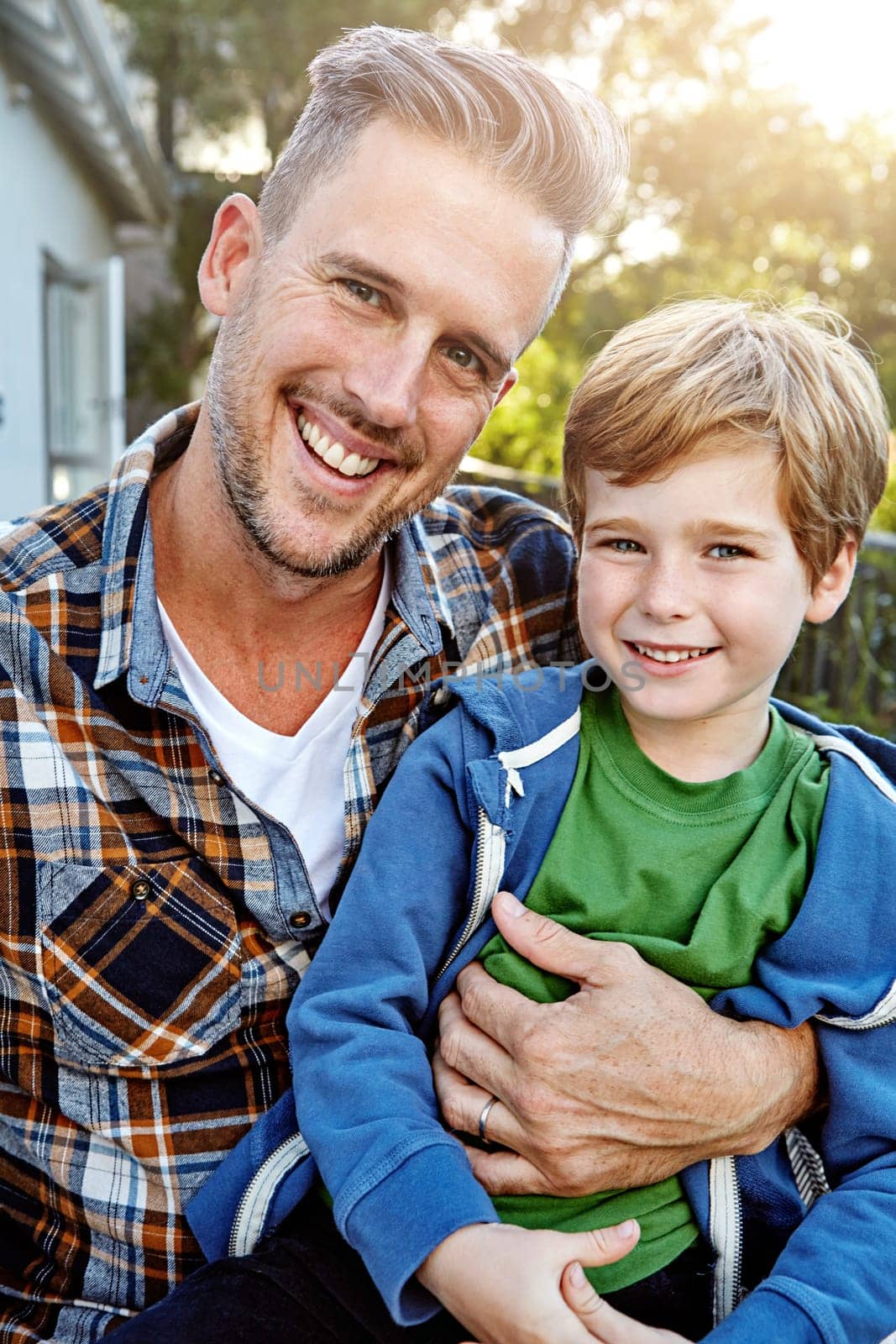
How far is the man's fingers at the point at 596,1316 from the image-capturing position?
1.33m

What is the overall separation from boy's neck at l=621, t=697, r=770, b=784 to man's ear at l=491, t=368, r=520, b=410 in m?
0.67

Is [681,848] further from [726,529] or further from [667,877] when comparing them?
[726,529]

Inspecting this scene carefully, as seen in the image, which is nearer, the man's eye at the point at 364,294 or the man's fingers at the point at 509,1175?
the man's fingers at the point at 509,1175

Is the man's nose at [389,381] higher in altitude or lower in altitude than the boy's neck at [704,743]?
higher

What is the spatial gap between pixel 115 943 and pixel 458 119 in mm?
1347

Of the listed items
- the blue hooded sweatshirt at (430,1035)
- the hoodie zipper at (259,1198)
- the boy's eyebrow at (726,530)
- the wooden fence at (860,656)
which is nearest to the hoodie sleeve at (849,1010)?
the blue hooded sweatshirt at (430,1035)

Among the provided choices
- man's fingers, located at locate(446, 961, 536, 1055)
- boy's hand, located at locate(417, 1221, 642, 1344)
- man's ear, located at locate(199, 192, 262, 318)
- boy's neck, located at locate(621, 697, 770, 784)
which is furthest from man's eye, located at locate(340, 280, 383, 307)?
boy's hand, located at locate(417, 1221, 642, 1344)

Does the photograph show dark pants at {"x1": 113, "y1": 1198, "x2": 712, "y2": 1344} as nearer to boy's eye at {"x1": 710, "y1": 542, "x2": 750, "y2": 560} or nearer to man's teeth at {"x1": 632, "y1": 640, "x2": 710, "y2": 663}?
man's teeth at {"x1": 632, "y1": 640, "x2": 710, "y2": 663}

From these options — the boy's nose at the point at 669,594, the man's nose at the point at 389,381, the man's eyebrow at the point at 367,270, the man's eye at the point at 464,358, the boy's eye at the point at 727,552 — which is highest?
the man's eyebrow at the point at 367,270

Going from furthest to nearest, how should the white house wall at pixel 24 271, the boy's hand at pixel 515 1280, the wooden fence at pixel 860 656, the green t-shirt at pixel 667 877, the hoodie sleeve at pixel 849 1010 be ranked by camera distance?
the white house wall at pixel 24 271 < the wooden fence at pixel 860 656 < the green t-shirt at pixel 667 877 < the hoodie sleeve at pixel 849 1010 < the boy's hand at pixel 515 1280

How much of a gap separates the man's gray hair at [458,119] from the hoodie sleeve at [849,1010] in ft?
3.58

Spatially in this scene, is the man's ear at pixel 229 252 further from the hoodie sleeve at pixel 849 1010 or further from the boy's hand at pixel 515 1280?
the boy's hand at pixel 515 1280

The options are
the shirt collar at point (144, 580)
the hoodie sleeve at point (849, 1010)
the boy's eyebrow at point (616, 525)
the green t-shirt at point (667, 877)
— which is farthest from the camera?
the shirt collar at point (144, 580)

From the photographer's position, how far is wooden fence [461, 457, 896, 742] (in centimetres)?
464
